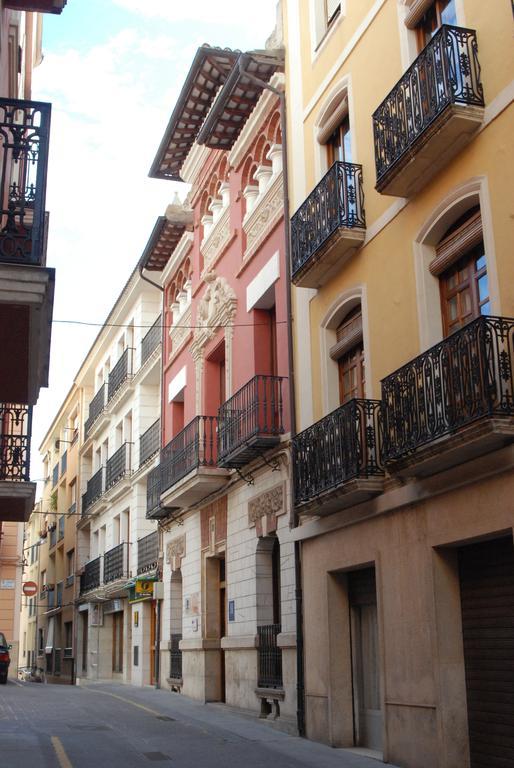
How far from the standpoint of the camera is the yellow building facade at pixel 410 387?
9.60m

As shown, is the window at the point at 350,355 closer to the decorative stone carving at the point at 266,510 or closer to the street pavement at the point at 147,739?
the decorative stone carving at the point at 266,510

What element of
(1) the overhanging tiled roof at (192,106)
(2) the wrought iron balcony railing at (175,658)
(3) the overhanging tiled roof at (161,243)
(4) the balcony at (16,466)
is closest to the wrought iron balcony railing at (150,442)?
(3) the overhanging tiled roof at (161,243)

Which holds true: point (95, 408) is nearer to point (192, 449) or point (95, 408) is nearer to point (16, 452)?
point (192, 449)

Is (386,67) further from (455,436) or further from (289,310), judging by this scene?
(455,436)

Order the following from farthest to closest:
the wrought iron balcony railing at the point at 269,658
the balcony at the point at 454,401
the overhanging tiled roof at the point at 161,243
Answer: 1. the overhanging tiled roof at the point at 161,243
2. the wrought iron balcony railing at the point at 269,658
3. the balcony at the point at 454,401

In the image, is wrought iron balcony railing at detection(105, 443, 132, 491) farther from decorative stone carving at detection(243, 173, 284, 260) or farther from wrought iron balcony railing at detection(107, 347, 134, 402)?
decorative stone carving at detection(243, 173, 284, 260)

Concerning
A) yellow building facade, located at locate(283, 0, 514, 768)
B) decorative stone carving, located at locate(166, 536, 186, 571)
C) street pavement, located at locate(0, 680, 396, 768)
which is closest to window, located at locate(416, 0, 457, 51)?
yellow building facade, located at locate(283, 0, 514, 768)

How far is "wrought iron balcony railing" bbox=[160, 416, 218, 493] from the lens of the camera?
18.6 meters

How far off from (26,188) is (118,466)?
75.2 feet

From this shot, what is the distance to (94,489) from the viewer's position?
115 ft

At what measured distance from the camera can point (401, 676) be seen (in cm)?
1088

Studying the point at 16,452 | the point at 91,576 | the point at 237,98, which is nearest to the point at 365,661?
the point at 16,452

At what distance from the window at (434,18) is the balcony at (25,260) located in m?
5.68

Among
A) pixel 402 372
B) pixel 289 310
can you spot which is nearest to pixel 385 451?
pixel 402 372
